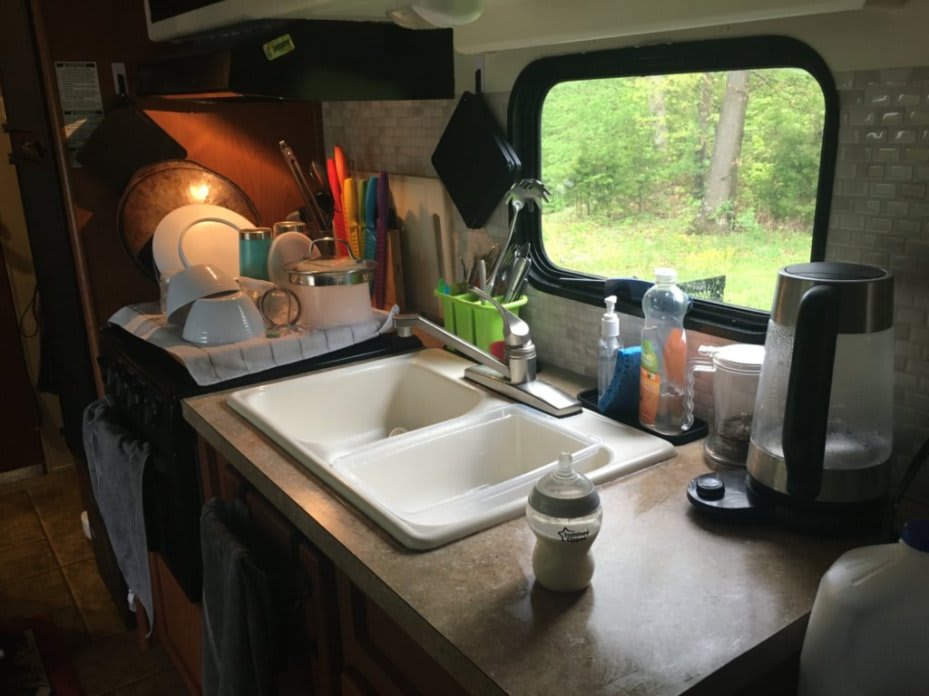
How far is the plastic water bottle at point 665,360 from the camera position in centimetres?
134

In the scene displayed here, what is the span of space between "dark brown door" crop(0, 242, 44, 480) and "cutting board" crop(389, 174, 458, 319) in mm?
2091

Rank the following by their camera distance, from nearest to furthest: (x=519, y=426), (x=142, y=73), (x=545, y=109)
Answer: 1. (x=519, y=426)
2. (x=545, y=109)
3. (x=142, y=73)

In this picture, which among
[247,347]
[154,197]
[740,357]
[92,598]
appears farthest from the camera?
[92,598]

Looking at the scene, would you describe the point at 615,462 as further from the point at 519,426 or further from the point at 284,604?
the point at 284,604

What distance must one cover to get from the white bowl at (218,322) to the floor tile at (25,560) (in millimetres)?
1659

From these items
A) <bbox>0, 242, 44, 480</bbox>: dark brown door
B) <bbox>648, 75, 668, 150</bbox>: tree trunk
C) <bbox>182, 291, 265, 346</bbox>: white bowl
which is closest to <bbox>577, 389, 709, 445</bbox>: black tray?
<bbox>648, 75, 668, 150</bbox>: tree trunk

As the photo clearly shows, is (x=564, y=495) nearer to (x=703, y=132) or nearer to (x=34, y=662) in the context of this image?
(x=703, y=132)

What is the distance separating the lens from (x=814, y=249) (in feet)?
3.93

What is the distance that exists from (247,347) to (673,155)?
Answer: 3.18 ft

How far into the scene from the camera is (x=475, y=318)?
1755 mm

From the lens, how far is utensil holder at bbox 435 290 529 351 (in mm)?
1719

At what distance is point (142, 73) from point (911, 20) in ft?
5.86

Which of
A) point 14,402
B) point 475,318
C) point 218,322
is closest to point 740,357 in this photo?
point 475,318

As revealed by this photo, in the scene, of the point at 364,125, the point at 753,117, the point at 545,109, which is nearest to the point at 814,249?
the point at 753,117
